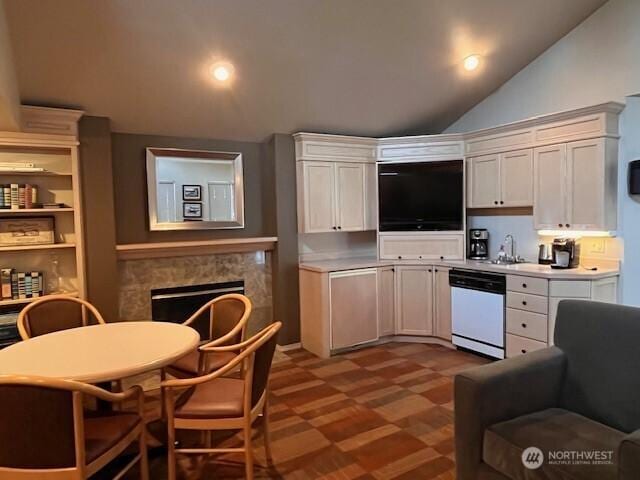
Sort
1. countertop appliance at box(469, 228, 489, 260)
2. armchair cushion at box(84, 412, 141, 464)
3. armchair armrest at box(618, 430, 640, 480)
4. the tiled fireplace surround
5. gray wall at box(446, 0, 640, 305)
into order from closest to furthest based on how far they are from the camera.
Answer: armchair armrest at box(618, 430, 640, 480), armchair cushion at box(84, 412, 141, 464), gray wall at box(446, 0, 640, 305), the tiled fireplace surround, countertop appliance at box(469, 228, 489, 260)

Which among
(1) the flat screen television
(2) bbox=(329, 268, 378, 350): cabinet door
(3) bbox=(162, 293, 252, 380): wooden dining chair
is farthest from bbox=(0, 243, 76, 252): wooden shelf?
(1) the flat screen television

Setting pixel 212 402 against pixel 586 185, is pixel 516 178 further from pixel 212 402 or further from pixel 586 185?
pixel 212 402

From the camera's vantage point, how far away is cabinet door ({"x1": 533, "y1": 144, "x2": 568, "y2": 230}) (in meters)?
4.02

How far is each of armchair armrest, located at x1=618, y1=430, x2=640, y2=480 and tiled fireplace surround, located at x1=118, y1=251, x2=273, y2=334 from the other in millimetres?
3747

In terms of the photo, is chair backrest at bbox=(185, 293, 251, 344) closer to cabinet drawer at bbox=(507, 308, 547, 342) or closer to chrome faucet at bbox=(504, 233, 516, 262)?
cabinet drawer at bbox=(507, 308, 547, 342)

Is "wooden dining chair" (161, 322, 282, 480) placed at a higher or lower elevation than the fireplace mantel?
lower

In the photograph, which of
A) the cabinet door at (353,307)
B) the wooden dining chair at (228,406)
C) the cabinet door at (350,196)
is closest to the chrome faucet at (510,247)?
the cabinet door at (353,307)

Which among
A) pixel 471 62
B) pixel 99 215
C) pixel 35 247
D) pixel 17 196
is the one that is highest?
pixel 471 62

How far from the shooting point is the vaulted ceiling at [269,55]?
305cm

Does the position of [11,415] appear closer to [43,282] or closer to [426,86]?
[43,282]

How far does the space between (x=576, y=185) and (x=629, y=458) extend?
2.97 metres

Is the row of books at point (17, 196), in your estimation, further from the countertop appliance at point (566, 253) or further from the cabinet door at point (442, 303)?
the countertop appliance at point (566, 253)

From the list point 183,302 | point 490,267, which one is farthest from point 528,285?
point 183,302

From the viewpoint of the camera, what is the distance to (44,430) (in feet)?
5.73
